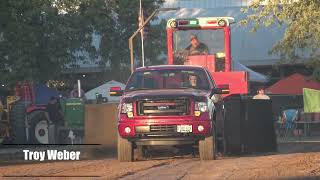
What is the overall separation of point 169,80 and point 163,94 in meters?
1.16

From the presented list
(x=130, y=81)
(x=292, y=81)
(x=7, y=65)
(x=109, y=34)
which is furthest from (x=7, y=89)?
(x=130, y=81)

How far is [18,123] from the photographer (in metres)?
20.2

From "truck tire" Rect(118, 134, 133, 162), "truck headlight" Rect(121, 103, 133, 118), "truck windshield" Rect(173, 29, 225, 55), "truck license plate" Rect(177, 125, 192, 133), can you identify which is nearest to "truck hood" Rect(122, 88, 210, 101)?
"truck headlight" Rect(121, 103, 133, 118)

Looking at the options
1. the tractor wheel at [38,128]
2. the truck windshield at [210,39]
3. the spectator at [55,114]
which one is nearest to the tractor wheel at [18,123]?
the tractor wheel at [38,128]

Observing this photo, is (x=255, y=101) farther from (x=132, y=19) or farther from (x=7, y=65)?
(x=132, y=19)

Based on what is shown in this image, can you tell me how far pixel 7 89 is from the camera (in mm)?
27891

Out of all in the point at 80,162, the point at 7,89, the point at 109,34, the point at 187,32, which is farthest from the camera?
the point at 109,34

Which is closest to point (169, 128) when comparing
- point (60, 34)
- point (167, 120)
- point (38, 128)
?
point (167, 120)

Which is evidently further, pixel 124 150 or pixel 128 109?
pixel 124 150

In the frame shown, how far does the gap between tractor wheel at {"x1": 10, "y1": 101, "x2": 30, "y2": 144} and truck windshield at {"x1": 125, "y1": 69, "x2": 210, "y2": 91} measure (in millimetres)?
5874

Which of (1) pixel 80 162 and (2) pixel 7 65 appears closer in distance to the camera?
(1) pixel 80 162

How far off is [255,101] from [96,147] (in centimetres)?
386

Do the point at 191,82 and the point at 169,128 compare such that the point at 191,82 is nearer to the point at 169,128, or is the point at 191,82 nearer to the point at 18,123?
the point at 169,128

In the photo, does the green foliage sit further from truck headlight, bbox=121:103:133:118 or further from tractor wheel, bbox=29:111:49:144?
truck headlight, bbox=121:103:133:118
